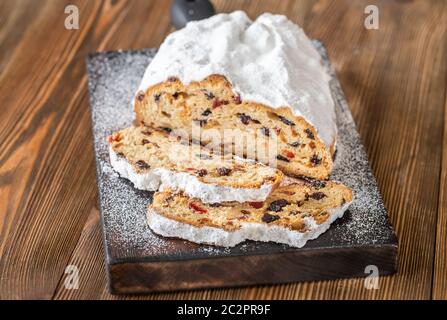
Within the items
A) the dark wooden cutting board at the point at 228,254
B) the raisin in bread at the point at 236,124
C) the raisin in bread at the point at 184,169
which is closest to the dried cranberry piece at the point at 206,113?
the raisin in bread at the point at 236,124

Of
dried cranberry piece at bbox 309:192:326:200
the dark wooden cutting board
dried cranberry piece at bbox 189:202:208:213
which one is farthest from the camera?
dried cranberry piece at bbox 309:192:326:200

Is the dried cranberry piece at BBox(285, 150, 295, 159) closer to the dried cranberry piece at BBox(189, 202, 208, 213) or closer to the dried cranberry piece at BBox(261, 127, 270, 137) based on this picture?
the dried cranberry piece at BBox(261, 127, 270, 137)

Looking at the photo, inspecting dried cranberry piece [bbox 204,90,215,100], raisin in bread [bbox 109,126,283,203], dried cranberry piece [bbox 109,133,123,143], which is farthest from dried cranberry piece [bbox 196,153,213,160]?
dried cranberry piece [bbox 109,133,123,143]

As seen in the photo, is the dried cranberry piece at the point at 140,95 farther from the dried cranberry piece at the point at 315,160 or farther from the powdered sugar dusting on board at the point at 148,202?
the dried cranberry piece at the point at 315,160

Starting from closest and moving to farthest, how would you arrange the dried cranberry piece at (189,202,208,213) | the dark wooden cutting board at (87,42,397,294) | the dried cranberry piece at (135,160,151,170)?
the dark wooden cutting board at (87,42,397,294) → the dried cranberry piece at (189,202,208,213) → the dried cranberry piece at (135,160,151,170)

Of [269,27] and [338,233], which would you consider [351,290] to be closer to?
[338,233]

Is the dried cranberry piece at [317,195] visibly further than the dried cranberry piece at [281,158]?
No
